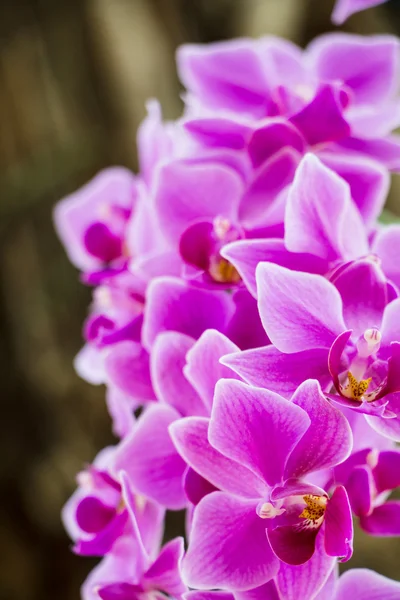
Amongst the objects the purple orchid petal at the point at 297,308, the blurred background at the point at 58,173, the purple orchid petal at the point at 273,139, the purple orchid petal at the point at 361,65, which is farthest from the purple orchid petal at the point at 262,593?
the blurred background at the point at 58,173

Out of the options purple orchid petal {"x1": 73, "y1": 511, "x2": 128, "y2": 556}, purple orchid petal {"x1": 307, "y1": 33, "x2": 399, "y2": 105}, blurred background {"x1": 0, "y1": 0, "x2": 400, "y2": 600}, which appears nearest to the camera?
purple orchid petal {"x1": 73, "y1": 511, "x2": 128, "y2": 556}

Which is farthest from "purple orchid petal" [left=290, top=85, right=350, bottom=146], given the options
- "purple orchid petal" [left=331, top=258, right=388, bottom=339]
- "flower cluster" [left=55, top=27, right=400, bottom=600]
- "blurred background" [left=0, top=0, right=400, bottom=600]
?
"blurred background" [left=0, top=0, right=400, bottom=600]

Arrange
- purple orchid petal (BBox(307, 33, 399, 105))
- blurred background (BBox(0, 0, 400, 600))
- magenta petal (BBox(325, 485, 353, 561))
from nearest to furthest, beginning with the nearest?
magenta petal (BBox(325, 485, 353, 561)) < purple orchid petal (BBox(307, 33, 399, 105)) < blurred background (BBox(0, 0, 400, 600))

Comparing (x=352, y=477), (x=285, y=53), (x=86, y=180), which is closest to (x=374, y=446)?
(x=352, y=477)

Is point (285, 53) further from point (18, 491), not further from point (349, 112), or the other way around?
point (18, 491)

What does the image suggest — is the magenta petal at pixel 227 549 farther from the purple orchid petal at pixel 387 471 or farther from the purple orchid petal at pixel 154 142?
the purple orchid petal at pixel 154 142

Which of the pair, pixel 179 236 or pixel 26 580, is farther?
pixel 26 580

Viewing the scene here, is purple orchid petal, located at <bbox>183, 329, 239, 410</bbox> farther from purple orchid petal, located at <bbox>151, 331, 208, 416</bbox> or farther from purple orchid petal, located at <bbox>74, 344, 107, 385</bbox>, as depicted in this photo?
purple orchid petal, located at <bbox>74, 344, 107, 385</bbox>
